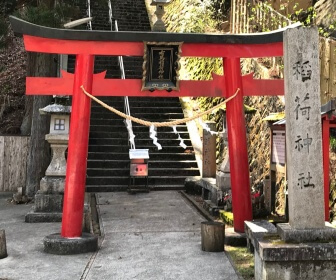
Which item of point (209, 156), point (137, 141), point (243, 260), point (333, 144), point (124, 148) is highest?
point (137, 141)

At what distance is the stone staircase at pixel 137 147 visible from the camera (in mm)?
11984

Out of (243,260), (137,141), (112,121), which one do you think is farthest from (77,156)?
(112,121)

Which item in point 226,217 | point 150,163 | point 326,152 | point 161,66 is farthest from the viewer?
point 150,163

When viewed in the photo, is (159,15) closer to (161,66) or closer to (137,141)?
(161,66)

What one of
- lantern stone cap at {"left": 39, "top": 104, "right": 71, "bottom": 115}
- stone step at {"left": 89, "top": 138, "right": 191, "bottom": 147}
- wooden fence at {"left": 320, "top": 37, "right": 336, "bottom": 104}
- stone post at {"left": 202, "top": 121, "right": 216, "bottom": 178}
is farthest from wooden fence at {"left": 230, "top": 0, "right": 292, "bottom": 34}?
lantern stone cap at {"left": 39, "top": 104, "right": 71, "bottom": 115}

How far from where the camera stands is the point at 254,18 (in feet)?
39.8

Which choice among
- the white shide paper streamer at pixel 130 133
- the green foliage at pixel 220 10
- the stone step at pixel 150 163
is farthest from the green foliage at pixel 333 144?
the green foliage at pixel 220 10

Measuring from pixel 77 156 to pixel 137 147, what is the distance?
267 inches

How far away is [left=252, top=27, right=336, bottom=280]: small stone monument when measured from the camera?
14.1 feet

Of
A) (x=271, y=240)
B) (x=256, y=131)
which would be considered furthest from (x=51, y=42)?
(x=256, y=131)

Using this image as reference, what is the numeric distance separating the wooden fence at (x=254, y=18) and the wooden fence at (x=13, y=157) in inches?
293

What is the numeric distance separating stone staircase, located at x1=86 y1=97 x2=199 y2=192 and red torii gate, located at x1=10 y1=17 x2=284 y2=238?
17.5 ft

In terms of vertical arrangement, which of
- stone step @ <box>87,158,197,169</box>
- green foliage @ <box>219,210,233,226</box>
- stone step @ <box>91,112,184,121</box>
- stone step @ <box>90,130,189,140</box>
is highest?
stone step @ <box>91,112,184,121</box>

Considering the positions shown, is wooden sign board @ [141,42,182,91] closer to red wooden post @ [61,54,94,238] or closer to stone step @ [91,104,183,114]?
red wooden post @ [61,54,94,238]
